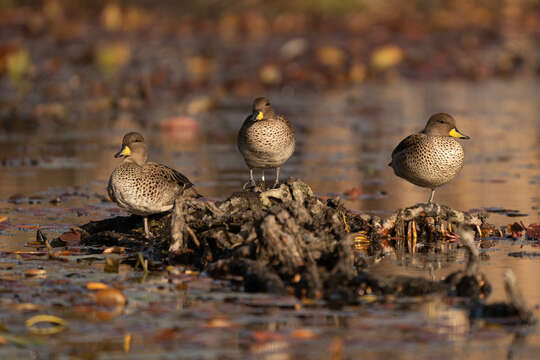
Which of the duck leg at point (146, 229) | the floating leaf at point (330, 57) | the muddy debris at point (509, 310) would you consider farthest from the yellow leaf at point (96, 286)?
the floating leaf at point (330, 57)

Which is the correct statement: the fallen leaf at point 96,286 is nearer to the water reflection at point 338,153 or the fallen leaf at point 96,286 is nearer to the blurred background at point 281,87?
the water reflection at point 338,153

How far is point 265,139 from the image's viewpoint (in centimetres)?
1019

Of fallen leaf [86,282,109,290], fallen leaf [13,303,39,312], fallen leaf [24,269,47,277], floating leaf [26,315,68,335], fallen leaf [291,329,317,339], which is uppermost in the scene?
fallen leaf [24,269,47,277]

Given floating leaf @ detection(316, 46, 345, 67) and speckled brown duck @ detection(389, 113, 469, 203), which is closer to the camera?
speckled brown duck @ detection(389, 113, 469, 203)

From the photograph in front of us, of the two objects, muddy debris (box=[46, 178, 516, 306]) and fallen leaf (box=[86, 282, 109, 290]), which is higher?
muddy debris (box=[46, 178, 516, 306])

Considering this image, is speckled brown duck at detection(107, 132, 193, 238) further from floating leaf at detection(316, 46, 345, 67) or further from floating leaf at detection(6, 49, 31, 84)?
floating leaf at detection(316, 46, 345, 67)

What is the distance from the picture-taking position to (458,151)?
9.88 metres

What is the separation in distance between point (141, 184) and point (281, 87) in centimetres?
1485

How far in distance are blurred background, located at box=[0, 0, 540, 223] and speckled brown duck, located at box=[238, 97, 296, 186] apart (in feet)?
4.03

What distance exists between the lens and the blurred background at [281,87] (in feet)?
43.7

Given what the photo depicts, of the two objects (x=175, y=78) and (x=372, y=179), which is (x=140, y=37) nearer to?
(x=175, y=78)

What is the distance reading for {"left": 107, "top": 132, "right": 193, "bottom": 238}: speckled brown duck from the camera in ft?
29.0

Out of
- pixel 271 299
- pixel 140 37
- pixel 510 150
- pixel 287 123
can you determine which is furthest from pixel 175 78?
pixel 271 299

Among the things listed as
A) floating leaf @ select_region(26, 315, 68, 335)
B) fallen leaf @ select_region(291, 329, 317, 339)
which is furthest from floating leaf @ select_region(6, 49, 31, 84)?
fallen leaf @ select_region(291, 329, 317, 339)
